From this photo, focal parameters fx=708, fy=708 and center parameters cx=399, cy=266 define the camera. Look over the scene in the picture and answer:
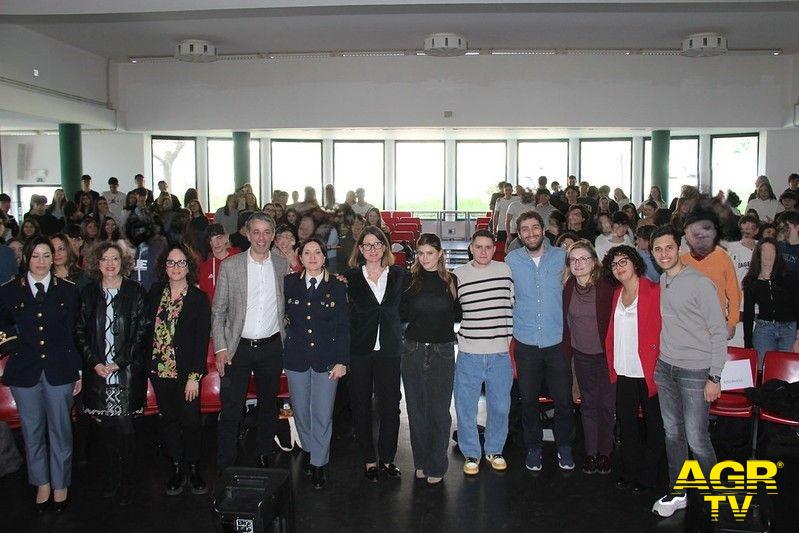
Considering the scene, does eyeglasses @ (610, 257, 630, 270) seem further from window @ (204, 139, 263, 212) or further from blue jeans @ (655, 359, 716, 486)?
window @ (204, 139, 263, 212)

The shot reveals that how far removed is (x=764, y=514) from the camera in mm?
3385

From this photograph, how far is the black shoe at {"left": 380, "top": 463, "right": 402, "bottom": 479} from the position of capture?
4742mm

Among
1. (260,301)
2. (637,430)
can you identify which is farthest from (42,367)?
(637,430)

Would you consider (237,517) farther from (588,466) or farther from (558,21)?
(558,21)

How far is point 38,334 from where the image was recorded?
4090mm

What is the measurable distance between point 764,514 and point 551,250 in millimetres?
2017

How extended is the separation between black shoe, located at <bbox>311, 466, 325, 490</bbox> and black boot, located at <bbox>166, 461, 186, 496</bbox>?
83 cm

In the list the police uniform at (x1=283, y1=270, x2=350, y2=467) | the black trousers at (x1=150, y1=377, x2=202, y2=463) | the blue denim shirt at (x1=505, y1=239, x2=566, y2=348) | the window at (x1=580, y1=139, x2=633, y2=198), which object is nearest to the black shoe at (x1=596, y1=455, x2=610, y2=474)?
the blue denim shirt at (x1=505, y1=239, x2=566, y2=348)

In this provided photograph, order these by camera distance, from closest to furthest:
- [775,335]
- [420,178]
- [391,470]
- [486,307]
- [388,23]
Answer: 1. [486,307]
2. [391,470]
3. [775,335]
4. [388,23]
5. [420,178]

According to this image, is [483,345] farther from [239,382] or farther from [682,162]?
[682,162]

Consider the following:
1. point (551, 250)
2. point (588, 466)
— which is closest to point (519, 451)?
point (588, 466)

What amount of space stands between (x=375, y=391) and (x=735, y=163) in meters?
14.2

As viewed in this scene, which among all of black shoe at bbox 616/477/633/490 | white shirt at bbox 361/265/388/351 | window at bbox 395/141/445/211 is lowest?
black shoe at bbox 616/477/633/490

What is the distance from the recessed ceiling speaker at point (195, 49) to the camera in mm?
11594
